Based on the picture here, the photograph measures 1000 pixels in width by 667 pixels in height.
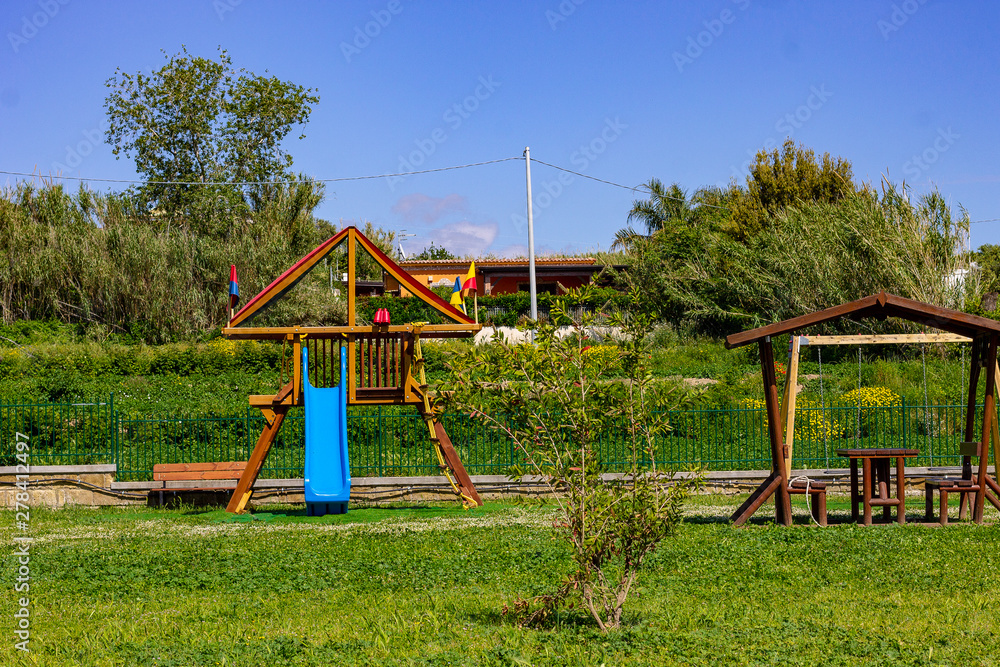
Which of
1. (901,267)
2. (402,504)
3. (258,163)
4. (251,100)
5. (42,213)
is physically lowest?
(402,504)

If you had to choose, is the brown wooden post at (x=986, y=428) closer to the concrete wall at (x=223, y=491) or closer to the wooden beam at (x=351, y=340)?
the concrete wall at (x=223, y=491)

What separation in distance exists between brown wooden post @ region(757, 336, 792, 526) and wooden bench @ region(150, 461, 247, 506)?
790cm

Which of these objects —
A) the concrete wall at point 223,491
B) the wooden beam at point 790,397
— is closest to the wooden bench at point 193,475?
the concrete wall at point 223,491

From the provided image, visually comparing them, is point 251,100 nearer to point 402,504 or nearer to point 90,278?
point 90,278

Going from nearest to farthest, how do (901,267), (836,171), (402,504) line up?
(402,504), (901,267), (836,171)

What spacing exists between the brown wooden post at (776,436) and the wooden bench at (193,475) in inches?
311

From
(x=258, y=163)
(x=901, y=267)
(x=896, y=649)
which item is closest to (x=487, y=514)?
(x=896, y=649)

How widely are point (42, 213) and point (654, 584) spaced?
34758 mm

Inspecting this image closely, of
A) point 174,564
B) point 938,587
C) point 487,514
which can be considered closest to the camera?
point 938,587

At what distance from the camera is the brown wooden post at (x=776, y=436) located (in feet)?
36.4

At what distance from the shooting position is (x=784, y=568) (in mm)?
8430

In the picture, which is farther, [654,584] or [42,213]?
[42,213]

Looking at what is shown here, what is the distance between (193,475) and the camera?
14.5m

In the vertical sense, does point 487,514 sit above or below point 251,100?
below
